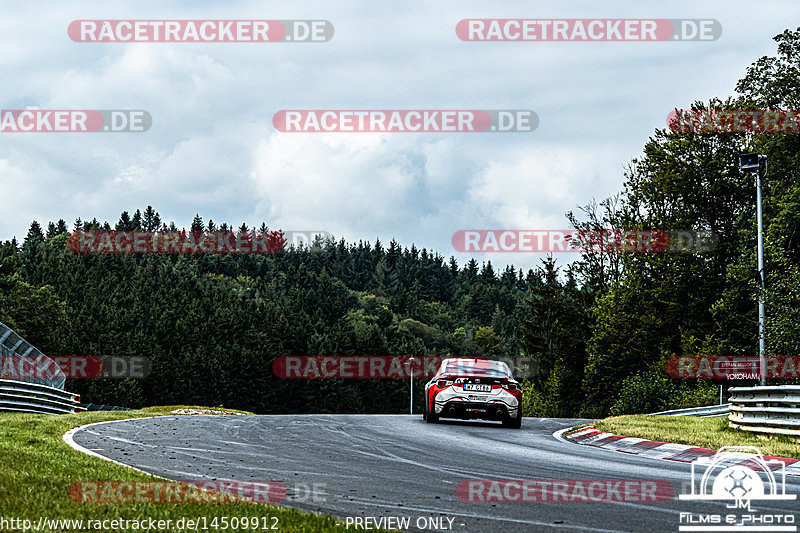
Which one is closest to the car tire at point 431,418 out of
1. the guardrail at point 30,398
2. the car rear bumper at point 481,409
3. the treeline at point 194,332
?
the car rear bumper at point 481,409

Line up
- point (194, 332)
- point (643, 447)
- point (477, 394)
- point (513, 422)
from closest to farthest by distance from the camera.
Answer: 1. point (643, 447)
2. point (477, 394)
3. point (513, 422)
4. point (194, 332)

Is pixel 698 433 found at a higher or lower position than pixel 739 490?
lower

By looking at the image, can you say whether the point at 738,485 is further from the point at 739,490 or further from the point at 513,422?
the point at 513,422

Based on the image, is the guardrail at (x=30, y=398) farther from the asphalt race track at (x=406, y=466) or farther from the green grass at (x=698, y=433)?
the green grass at (x=698, y=433)

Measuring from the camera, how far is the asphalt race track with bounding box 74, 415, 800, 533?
6.93 m

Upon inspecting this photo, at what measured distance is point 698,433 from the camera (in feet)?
49.2

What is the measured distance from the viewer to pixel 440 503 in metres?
7.50

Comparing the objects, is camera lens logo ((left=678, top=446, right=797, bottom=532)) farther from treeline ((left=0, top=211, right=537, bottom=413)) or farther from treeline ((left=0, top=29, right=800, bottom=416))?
treeline ((left=0, top=211, right=537, bottom=413))

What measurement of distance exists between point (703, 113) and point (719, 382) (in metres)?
13.0

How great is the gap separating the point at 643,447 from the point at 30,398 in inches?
630

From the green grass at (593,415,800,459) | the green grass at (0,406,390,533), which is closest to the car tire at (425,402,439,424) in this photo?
the green grass at (593,415,800,459)

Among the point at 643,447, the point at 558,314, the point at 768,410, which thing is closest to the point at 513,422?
the point at 643,447

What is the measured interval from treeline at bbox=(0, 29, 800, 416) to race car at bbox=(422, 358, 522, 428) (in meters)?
10.1

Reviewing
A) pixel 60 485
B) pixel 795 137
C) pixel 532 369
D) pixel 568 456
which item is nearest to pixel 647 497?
pixel 568 456
